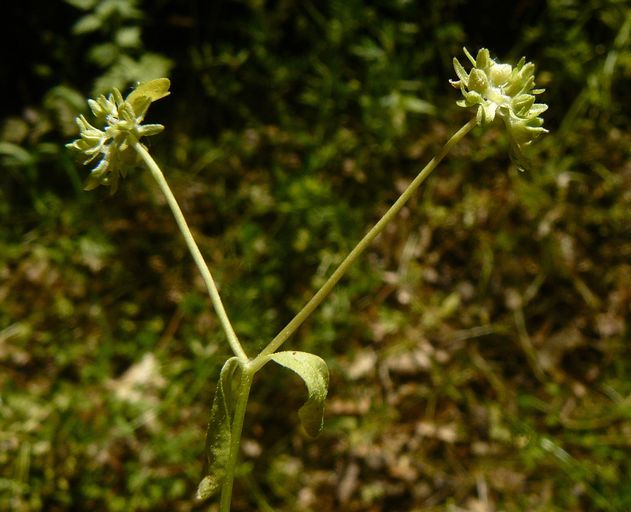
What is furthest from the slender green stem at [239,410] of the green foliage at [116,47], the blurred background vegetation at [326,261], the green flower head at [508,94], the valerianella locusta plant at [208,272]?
the green foliage at [116,47]

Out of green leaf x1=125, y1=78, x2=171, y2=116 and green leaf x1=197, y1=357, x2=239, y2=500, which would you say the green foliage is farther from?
green leaf x1=197, y1=357, x2=239, y2=500

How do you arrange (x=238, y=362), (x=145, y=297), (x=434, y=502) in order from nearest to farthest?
1. (x=238, y=362)
2. (x=434, y=502)
3. (x=145, y=297)

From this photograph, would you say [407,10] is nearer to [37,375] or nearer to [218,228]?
[218,228]

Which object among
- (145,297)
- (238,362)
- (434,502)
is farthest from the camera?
(145,297)

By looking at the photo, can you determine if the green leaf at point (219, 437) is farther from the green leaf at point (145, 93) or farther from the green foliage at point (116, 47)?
the green foliage at point (116, 47)

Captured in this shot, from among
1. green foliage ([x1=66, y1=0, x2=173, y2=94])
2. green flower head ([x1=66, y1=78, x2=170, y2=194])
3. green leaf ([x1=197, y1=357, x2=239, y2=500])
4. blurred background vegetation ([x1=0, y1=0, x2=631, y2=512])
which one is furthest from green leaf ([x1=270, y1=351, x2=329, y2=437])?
green foliage ([x1=66, y1=0, x2=173, y2=94])

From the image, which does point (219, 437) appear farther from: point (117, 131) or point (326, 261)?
point (326, 261)

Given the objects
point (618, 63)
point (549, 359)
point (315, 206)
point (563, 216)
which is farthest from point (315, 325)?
point (618, 63)

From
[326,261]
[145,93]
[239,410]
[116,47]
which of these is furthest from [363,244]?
[116,47]
